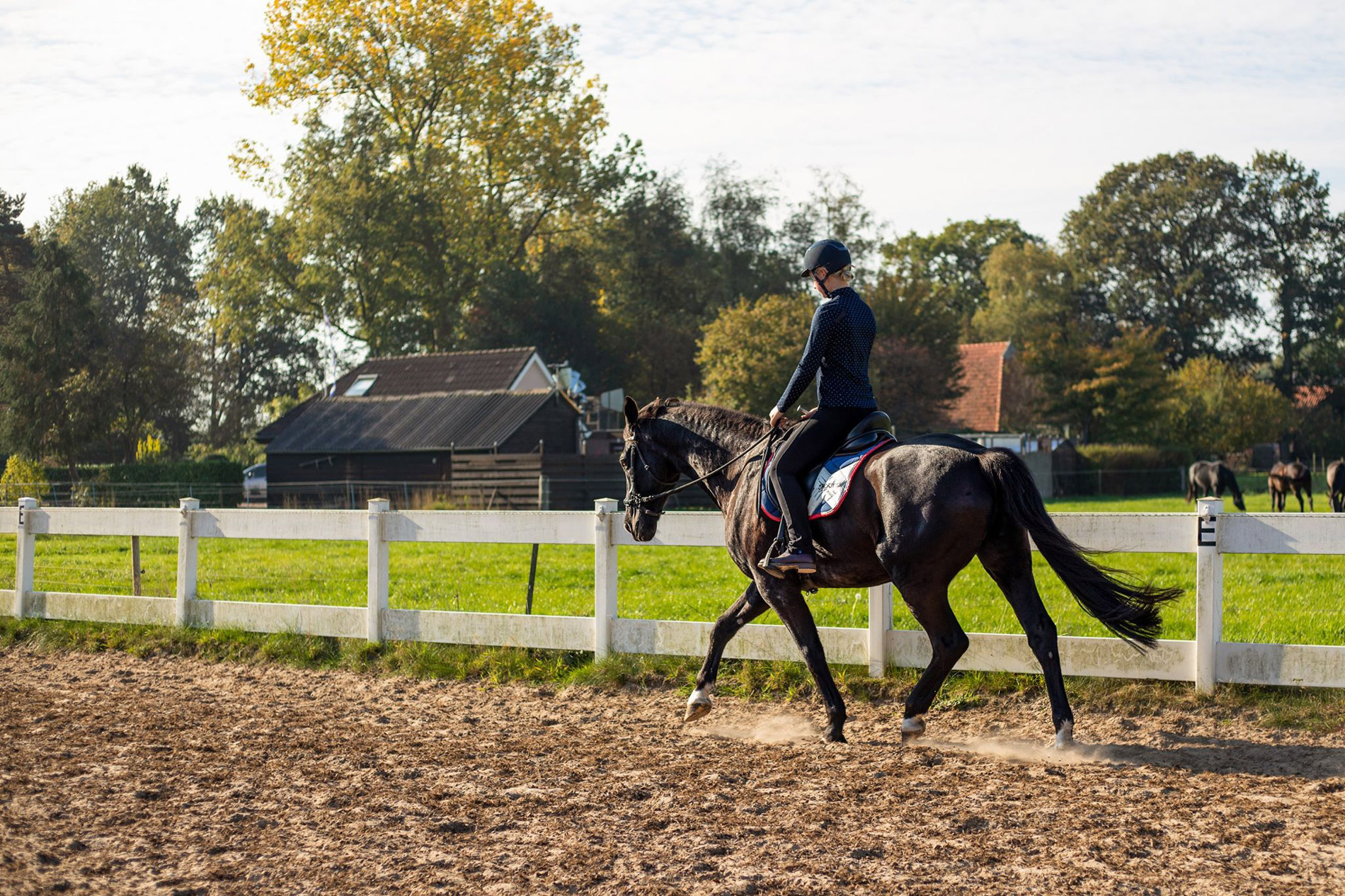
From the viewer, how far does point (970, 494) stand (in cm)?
600

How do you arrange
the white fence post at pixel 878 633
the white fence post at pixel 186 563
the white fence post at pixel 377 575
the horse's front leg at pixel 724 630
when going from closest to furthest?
1. the horse's front leg at pixel 724 630
2. the white fence post at pixel 878 633
3. the white fence post at pixel 377 575
4. the white fence post at pixel 186 563

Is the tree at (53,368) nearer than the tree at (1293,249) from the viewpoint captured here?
Yes

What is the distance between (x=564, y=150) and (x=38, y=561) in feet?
127

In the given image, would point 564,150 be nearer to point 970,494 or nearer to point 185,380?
point 185,380

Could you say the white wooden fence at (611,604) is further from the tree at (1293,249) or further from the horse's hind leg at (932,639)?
the tree at (1293,249)

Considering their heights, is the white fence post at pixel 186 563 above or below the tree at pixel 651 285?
below

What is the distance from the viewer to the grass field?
9.50 meters

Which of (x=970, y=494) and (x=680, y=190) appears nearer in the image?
(x=970, y=494)

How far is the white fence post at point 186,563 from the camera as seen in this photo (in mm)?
10453

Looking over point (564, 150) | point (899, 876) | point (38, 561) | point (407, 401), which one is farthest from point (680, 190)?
point (899, 876)

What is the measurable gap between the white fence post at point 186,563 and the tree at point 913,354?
32972 mm

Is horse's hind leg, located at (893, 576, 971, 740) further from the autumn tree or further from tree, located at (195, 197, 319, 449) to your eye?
the autumn tree

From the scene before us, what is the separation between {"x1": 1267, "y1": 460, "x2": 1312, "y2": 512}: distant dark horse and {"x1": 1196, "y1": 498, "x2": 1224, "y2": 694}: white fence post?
91.6 feet

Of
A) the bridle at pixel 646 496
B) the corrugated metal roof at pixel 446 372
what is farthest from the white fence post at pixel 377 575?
the corrugated metal roof at pixel 446 372
